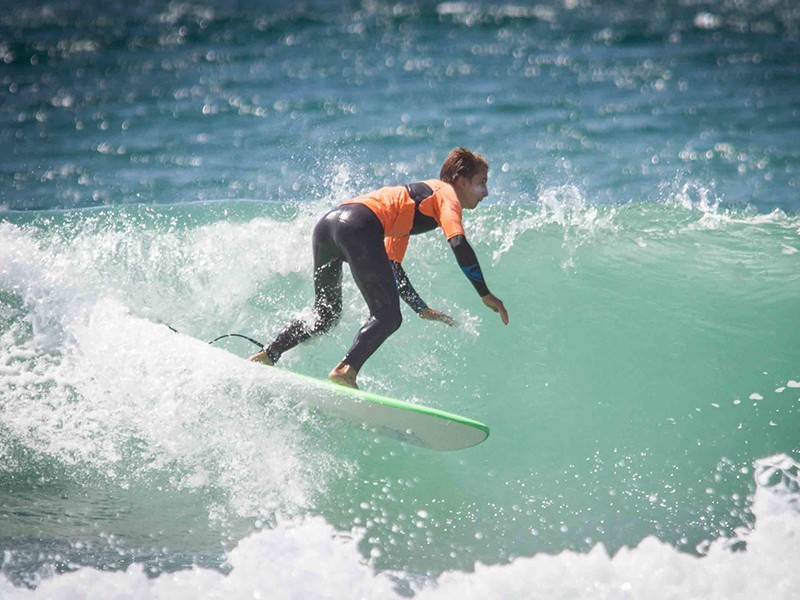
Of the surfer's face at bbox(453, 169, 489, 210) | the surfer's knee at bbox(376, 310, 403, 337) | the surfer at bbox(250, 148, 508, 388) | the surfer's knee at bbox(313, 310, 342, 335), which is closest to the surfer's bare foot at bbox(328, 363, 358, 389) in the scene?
the surfer at bbox(250, 148, 508, 388)

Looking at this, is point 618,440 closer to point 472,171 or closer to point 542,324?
point 542,324

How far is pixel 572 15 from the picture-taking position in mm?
24500

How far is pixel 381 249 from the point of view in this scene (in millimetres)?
5320

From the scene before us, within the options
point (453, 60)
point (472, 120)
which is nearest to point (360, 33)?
point (453, 60)

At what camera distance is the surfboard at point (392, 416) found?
507 cm

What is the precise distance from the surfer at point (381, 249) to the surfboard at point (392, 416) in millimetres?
111

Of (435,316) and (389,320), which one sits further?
(435,316)

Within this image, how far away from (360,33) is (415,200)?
18.8 meters

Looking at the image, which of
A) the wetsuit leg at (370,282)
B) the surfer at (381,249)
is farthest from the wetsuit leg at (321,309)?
the wetsuit leg at (370,282)

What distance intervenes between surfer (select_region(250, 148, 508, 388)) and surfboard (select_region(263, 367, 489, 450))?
111 millimetres

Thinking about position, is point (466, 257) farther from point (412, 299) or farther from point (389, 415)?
point (389, 415)

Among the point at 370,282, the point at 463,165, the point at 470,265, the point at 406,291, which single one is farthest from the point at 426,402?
the point at 463,165

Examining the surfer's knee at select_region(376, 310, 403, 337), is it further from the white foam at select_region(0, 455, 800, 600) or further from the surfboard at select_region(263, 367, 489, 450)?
the white foam at select_region(0, 455, 800, 600)

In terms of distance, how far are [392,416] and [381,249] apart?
94 cm
